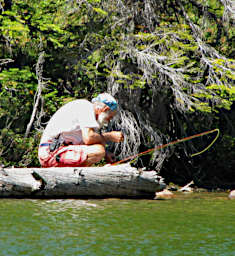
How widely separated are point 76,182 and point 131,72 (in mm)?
3097

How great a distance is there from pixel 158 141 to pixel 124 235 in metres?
4.85

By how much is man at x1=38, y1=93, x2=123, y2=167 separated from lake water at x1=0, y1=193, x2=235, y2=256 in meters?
0.59

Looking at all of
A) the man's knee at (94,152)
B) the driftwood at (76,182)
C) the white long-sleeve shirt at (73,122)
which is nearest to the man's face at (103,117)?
the white long-sleeve shirt at (73,122)

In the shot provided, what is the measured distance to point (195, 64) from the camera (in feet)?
A: 33.7

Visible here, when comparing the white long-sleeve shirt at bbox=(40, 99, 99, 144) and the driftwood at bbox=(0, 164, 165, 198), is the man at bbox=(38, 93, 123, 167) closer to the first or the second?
the white long-sleeve shirt at bbox=(40, 99, 99, 144)

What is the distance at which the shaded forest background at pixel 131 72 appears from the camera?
962cm

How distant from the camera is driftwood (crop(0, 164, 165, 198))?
7.13 m

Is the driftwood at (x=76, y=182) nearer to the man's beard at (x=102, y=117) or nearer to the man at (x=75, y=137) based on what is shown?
the man at (x=75, y=137)

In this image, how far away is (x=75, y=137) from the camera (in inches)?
300

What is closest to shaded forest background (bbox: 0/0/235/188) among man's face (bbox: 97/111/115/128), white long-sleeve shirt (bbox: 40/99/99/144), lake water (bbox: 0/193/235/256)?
man's face (bbox: 97/111/115/128)

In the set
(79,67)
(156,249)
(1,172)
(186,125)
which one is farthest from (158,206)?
(186,125)

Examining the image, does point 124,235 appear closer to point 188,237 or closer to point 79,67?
point 188,237

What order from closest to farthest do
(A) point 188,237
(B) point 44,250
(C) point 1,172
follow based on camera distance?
(B) point 44,250 < (A) point 188,237 < (C) point 1,172

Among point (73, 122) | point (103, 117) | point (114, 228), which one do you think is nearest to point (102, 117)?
point (103, 117)
